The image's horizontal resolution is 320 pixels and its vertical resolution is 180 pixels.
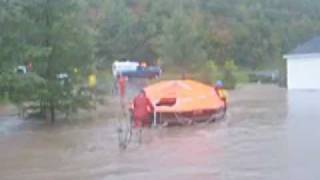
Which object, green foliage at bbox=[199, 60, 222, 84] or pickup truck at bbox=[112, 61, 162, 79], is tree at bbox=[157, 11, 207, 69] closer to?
green foliage at bbox=[199, 60, 222, 84]

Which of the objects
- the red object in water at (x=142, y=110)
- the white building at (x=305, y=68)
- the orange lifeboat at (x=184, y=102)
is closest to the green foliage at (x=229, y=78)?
the white building at (x=305, y=68)

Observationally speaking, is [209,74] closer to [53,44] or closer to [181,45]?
[181,45]

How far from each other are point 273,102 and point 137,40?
37219 mm

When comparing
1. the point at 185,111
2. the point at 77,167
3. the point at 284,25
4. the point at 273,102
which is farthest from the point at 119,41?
the point at 77,167

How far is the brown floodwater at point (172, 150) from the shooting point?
15.1 meters

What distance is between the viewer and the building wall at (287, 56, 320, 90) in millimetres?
50312

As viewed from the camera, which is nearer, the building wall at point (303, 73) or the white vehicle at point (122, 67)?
the building wall at point (303, 73)

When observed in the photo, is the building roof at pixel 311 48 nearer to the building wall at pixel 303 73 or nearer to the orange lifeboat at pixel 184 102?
the building wall at pixel 303 73

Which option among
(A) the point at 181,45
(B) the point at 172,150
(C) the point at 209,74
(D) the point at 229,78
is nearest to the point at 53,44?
(B) the point at 172,150

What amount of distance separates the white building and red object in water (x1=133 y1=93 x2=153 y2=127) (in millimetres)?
24677

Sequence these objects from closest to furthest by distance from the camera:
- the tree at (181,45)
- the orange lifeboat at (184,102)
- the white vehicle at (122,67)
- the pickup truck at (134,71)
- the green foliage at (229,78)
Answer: the orange lifeboat at (184,102), the green foliage at (229,78), the tree at (181,45), the white vehicle at (122,67), the pickup truck at (134,71)

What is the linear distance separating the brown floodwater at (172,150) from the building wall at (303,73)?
21.6 meters

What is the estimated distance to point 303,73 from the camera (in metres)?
51.5

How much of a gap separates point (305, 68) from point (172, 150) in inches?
1329
